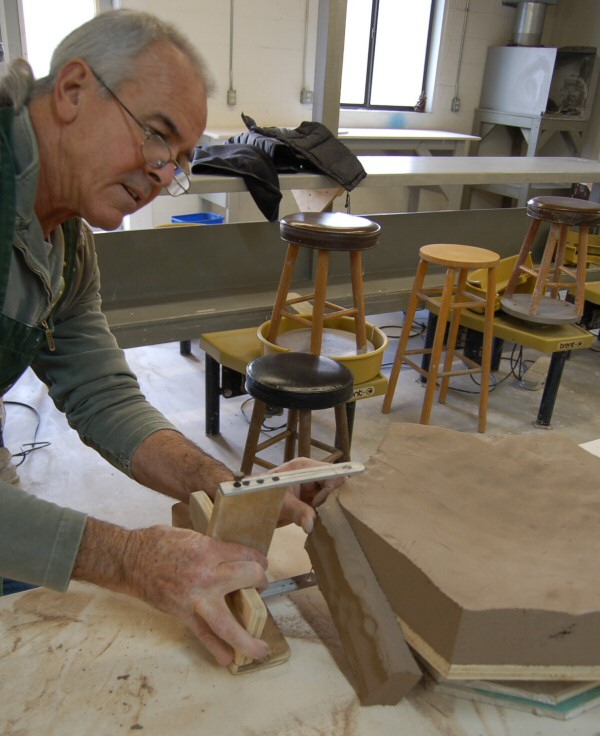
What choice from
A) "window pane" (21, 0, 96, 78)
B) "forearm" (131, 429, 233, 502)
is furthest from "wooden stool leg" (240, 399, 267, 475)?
"window pane" (21, 0, 96, 78)

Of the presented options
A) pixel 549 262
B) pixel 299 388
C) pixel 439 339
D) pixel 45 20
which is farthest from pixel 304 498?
pixel 45 20

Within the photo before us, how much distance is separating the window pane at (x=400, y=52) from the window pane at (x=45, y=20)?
2551 mm

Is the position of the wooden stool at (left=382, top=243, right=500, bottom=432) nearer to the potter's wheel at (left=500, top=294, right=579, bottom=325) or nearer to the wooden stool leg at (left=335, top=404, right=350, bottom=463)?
the potter's wheel at (left=500, top=294, right=579, bottom=325)

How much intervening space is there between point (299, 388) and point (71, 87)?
1.17 m

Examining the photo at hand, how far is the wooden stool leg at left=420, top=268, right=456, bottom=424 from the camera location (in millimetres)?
2766

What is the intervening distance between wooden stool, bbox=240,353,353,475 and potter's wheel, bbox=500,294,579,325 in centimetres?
120

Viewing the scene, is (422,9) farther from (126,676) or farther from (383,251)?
(126,676)

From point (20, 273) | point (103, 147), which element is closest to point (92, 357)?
point (20, 273)

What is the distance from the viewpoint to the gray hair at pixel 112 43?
3.25 ft

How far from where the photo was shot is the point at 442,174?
3.13 metres

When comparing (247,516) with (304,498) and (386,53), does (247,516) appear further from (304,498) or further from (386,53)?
(386,53)

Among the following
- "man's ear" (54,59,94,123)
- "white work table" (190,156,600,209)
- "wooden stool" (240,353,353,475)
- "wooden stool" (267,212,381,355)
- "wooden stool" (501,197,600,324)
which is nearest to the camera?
"man's ear" (54,59,94,123)

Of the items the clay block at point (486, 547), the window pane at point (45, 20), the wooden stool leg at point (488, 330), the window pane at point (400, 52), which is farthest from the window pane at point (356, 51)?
the clay block at point (486, 547)

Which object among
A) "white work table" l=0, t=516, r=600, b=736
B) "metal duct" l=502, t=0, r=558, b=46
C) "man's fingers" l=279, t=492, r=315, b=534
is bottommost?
"white work table" l=0, t=516, r=600, b=736
